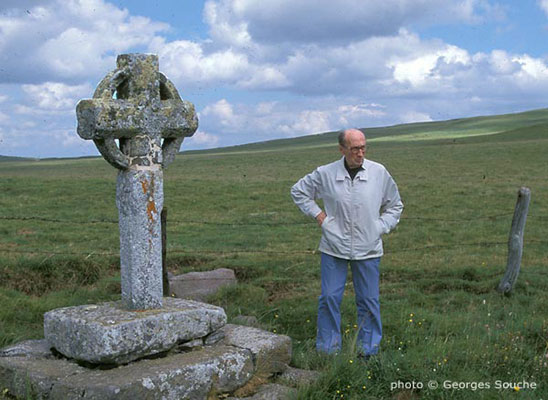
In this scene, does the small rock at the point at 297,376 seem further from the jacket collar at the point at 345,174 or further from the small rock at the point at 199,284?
the small rock at the point at 199,284

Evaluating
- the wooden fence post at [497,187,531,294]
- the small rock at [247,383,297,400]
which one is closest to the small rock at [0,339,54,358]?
the small rock at [247,383,297,400]

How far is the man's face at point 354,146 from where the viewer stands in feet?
21.0

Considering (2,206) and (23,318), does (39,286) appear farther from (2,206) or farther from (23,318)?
(2,206)

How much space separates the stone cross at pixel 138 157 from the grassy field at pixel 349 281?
70.8 inches

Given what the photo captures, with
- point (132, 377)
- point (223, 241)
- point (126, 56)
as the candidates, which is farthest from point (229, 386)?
point (223, 241)

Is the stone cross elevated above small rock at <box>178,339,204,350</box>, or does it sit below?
above

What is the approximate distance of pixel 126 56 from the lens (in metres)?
6.07

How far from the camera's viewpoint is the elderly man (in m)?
6.50

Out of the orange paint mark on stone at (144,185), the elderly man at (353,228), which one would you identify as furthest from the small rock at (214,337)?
the orange paint mark on stone at (144,185)

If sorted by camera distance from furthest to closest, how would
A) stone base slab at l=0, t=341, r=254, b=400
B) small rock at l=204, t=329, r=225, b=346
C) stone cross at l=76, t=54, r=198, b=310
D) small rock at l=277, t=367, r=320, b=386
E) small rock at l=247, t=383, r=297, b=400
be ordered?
small rock at l=204, t=329, r=225, b=346 → stone cross at l=76, t=54, r=198, b=310 → small rock at l=277, t=367, r=320, b=386 → small rock at l=247, t=383, r=297, b=400 → stone base slab at l=0, t=341, r=254, b=400

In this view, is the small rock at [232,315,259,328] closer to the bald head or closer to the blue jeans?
the blue jeans

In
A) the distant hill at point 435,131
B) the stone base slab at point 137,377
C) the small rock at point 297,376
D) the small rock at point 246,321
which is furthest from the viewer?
the distant hill at point 435,131

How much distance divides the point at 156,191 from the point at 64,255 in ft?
19.4

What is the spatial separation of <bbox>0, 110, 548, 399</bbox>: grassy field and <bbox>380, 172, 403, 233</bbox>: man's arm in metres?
1.37
